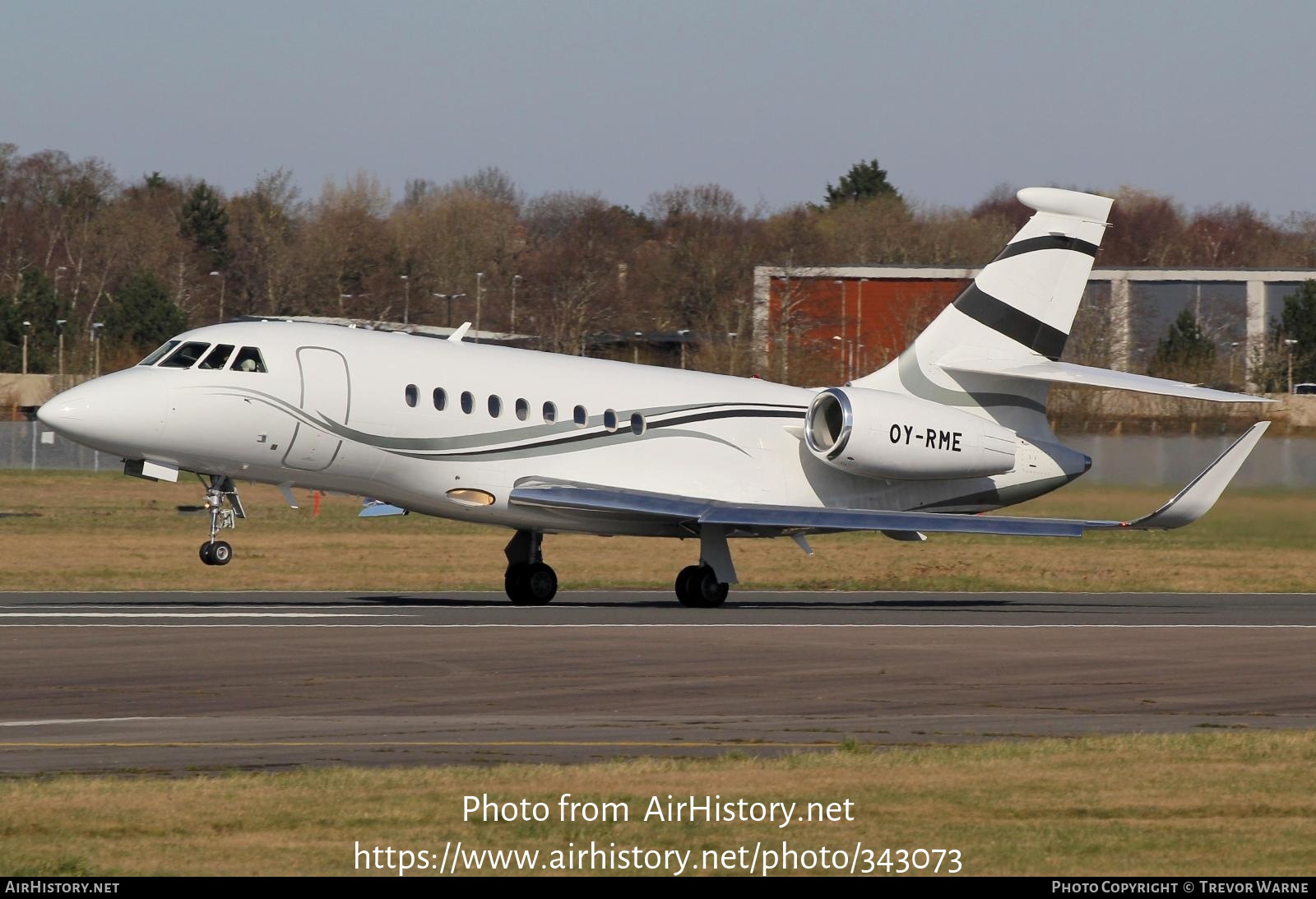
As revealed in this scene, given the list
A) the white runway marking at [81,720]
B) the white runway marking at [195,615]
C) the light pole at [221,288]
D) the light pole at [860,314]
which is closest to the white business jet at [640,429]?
the white runway marking at [195,615]

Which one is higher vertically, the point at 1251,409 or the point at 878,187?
the point at 878,187

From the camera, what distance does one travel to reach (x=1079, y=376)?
2616 centimetres

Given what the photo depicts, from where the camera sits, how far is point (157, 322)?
8562 cm

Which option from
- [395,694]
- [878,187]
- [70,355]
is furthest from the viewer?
[878,187]

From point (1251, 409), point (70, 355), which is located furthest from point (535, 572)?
point (70, 355)

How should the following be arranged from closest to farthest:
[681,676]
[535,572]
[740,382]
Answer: [681,676]
[535,572]
[740,382]

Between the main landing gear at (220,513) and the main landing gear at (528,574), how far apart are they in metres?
4.15

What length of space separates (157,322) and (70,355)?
5.75 metres

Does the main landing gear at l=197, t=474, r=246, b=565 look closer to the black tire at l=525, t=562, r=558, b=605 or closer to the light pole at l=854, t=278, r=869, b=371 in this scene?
the black tire at l=525, t=562, r=558, b=605

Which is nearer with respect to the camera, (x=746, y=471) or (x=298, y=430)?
(x=298, y=430)

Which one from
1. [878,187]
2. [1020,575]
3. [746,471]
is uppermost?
[878,187]

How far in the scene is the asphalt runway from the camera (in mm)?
12828

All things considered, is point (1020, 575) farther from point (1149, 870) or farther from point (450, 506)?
point (1149, 870)

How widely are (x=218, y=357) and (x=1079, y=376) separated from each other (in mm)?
12226
